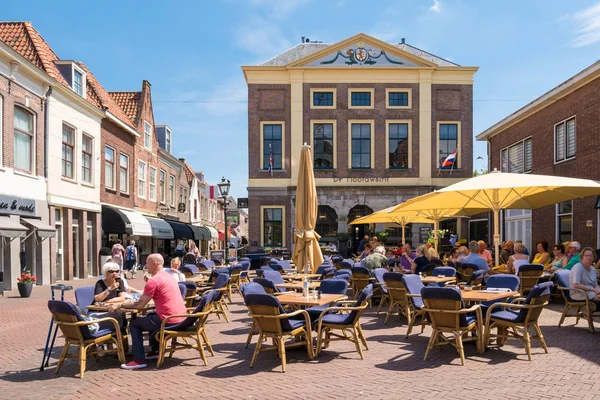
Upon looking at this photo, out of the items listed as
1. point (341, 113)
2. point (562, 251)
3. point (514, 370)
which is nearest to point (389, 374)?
point (514, 370)

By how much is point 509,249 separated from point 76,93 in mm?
15933

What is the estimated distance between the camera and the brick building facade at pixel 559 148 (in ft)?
53.2

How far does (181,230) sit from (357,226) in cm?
1049

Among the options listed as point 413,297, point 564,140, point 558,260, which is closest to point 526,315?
point 413,297

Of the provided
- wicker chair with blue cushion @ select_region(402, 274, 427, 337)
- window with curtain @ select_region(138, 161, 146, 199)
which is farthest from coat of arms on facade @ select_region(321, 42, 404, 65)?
wicker chair with blue cushion @ select_region(402, 274, 427, 337)

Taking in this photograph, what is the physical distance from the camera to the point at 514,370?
6.27 metres

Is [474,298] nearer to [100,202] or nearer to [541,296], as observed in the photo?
[541,296]

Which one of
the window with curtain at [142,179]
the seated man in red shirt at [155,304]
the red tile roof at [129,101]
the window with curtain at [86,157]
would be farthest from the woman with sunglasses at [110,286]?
the red tile roof at [129,101]

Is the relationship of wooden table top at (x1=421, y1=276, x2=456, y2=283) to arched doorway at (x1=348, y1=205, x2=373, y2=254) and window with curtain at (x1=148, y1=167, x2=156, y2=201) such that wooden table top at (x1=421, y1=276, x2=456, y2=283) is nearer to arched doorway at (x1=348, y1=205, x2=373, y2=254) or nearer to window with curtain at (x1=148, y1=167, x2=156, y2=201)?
arched doorway at (x1=348, y1=205, x2=373, y2=254)

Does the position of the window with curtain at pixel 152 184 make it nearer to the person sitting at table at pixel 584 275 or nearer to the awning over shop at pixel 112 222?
the awning over shop at pixel 112 222

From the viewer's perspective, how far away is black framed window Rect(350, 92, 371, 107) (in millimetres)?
30891

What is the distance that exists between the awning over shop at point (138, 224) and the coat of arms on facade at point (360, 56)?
13352mm

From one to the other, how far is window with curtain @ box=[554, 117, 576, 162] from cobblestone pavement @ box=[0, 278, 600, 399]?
11.2 metres

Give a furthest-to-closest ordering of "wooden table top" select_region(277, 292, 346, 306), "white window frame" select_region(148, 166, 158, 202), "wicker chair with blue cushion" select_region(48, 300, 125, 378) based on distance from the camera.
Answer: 1. "white window frame" select_region(148, 166, 158, 202)
2. "wooden table top" select_region(277, 292, 346, 306)
3. "wicker chair with blue cushion" select_region(48, 300, 125, 378)
